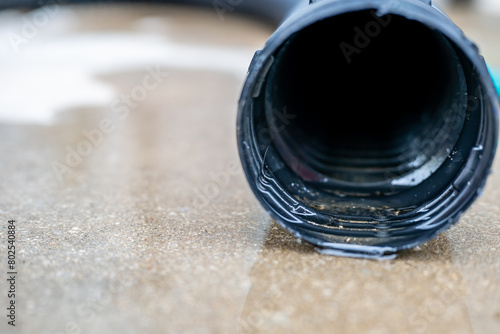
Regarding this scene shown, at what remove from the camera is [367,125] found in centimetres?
225

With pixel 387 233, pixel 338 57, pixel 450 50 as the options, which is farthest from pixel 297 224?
pixel 338 57

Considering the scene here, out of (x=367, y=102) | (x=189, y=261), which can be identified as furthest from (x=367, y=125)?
(x=189, y=261)

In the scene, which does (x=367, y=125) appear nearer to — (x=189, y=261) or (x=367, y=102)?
(x=367, y=102)

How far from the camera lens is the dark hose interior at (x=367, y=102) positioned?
1858mm

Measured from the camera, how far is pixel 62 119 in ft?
9.70

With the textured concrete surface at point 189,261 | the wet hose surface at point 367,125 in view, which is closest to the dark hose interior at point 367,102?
the wet hose surface at point 367,125

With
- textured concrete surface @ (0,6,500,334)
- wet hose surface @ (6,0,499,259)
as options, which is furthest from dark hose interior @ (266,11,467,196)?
textured concrete surface @ (0,6,500,334)

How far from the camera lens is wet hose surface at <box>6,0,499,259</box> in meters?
1.47

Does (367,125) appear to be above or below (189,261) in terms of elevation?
above

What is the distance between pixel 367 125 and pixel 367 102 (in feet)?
0.48

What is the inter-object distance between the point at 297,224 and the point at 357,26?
3.54 feet

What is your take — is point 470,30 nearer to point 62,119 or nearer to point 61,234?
point 62,119

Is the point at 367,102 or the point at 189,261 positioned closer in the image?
the point at 189,261

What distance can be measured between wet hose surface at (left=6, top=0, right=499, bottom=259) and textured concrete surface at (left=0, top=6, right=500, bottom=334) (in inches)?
5.1
